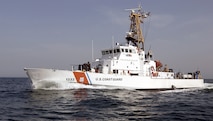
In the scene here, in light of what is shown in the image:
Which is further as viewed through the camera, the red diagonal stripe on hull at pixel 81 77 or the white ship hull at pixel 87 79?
the red diagonal stripe on hull at pixel 81 77

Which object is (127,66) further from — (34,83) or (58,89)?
(34,83)

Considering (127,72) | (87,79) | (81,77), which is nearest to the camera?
(81,77)

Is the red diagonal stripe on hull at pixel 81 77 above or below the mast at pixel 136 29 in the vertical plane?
below

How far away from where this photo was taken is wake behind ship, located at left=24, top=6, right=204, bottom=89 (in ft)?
69.2

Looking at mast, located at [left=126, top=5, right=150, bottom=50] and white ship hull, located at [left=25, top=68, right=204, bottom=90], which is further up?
mast, located at [left=126, top=5, right=150, bottom=50]

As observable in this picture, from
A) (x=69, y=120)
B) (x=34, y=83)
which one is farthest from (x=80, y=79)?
(x=69, y=120)

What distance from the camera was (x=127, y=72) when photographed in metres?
24.1

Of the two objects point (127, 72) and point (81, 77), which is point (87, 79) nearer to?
point (81, 77)

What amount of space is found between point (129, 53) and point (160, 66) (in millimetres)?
5190

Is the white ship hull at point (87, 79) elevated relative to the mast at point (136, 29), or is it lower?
lower

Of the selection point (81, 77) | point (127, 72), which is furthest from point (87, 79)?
point (127, 72)

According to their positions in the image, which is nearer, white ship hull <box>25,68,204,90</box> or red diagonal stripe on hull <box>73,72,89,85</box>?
white ship hull <box>25,68,204,90</box>

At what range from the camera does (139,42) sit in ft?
92.1

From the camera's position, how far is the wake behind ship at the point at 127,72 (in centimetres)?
2109
